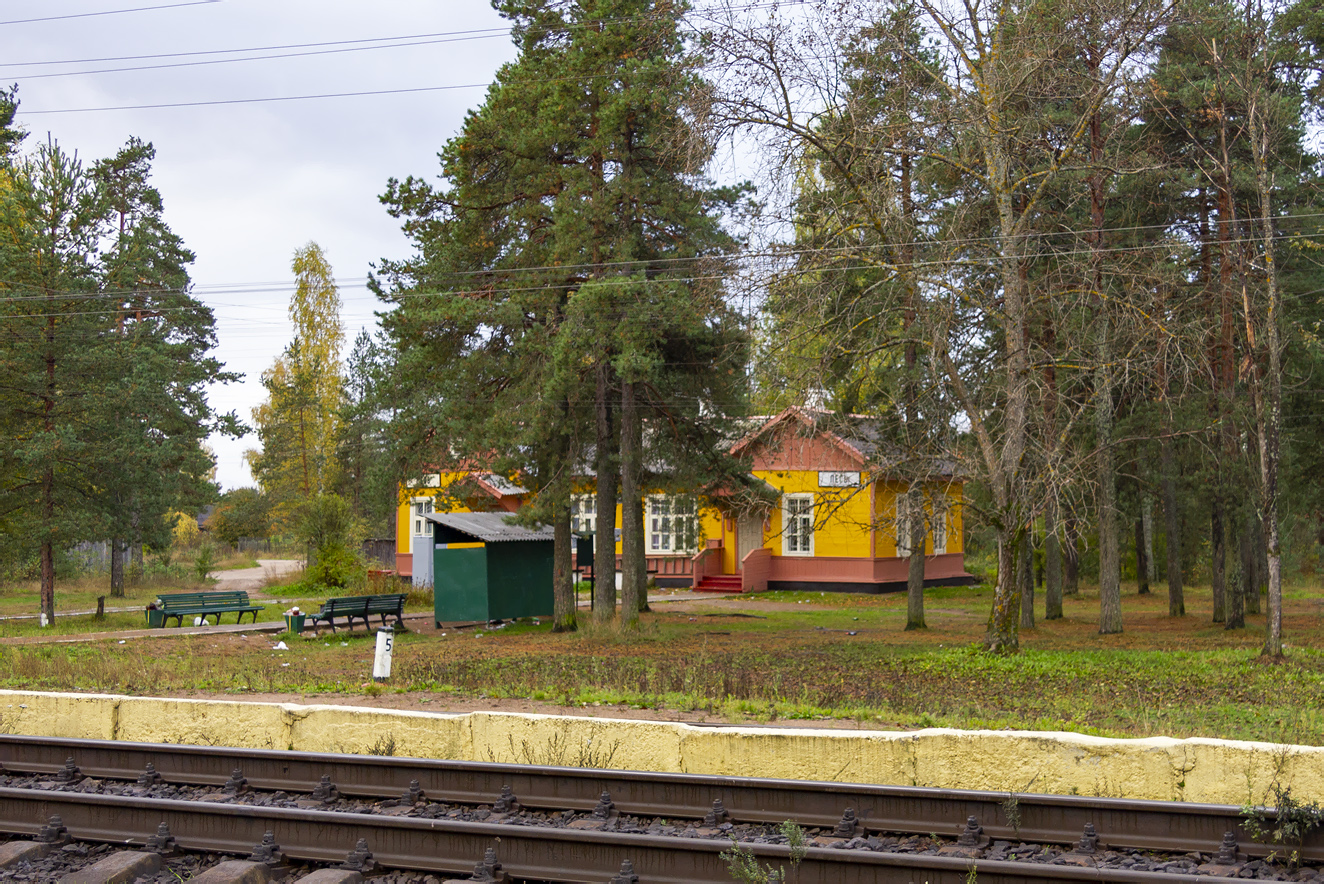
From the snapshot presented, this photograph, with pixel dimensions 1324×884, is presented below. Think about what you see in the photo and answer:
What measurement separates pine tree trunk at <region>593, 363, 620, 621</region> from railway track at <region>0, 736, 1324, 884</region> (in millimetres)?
14111

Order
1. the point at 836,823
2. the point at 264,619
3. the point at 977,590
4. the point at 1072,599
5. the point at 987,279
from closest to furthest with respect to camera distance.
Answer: the point at 836,823 < the point at 987,279 < the point at 264,619 < the point at 1072,599 < the point at 977,590

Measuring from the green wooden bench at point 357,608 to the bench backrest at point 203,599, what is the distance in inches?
167

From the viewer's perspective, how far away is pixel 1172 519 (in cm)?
2528

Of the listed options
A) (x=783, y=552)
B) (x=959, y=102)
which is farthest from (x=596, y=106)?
(x=783, y=552)

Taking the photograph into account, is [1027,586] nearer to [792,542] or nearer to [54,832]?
[792,542]

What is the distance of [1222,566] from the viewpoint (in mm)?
24188

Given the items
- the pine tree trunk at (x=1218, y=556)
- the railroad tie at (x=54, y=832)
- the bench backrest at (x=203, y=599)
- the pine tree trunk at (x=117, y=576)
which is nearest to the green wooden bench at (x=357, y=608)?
the bench backrest at (x=203, y=599)

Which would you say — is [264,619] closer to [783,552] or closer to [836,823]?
[783,552]

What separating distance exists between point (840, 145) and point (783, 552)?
2246cm

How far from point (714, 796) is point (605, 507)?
15.5 meters

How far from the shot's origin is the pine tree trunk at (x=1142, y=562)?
117ft

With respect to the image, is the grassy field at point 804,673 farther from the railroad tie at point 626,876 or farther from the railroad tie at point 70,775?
the railroad tie at point 626,876

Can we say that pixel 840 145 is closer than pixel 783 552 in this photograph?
Yes

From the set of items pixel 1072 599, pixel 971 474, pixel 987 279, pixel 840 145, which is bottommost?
pixel 1072 599
